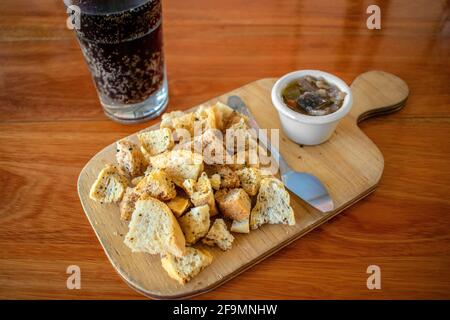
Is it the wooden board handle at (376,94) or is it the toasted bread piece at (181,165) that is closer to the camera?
the toasted bread piece at (181,165)

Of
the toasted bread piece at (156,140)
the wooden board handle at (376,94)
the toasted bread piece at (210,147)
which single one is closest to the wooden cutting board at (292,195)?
the wooden board handle at (376,94)

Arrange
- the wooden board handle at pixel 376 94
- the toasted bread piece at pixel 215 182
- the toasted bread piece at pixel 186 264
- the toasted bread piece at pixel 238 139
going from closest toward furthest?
1. the toasted bread piece at pixel 186 264
2. the toasted bread piece at pixel 215 182
3. the toasted bread piece at pixel 238 139
4. the wooden board handle at pixel 376 94

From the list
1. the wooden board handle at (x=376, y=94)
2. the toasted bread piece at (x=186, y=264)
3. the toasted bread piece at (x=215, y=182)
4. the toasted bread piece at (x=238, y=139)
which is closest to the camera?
the toasted bread piece at (x=186, y=264)

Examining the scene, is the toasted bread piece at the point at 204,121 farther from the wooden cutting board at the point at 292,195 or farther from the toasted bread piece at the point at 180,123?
the wooden cutting board at the point at 292,195

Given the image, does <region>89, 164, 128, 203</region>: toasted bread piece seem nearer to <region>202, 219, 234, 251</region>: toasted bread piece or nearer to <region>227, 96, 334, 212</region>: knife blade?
<region>202, 219, 234, 251</region>: toasted bread piece

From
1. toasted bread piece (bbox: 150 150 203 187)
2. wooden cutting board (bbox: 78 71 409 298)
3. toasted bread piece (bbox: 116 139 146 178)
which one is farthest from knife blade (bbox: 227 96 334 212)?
toasted bread piece (bbox: 116 139 146 178)

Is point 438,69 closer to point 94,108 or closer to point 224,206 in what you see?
point 224,206
